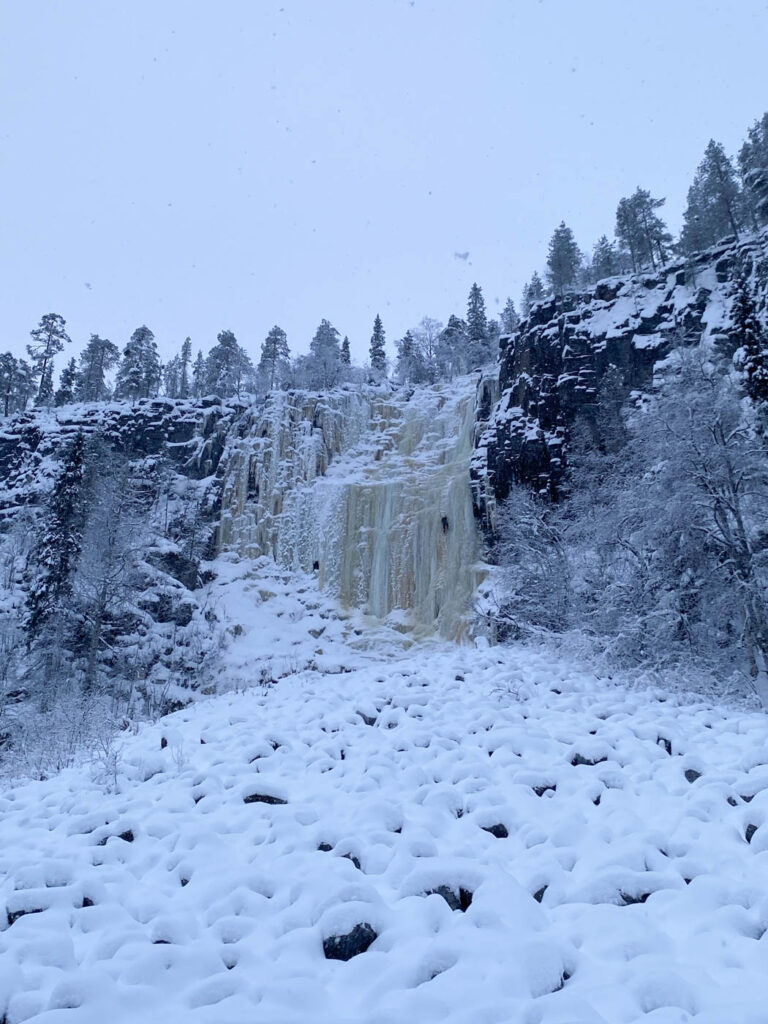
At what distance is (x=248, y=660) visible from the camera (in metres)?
25.9

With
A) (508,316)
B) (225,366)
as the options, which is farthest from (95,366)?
(508,316)

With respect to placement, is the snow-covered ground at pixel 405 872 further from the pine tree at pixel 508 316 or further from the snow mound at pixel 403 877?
the pine tree at pixel 508 316

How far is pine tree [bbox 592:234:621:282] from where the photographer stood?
44375 mm

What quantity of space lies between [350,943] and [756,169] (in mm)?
41335

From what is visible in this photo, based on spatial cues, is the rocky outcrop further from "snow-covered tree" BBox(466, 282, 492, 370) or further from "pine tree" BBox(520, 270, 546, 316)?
"pine tree" BBox(520, 270, 546, 316)

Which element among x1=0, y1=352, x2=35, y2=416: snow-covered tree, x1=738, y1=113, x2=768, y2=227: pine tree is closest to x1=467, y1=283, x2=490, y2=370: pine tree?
x1=738, y1=113, x2=768, y2=227: pine tree

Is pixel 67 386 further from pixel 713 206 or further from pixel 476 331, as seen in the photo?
pixel 713 206

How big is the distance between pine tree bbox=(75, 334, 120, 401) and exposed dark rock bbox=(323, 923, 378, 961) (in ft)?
183

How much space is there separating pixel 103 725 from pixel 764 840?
998cm

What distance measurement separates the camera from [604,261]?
146ft

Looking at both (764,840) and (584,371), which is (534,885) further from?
(584,371)

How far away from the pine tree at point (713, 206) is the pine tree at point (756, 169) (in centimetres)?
116

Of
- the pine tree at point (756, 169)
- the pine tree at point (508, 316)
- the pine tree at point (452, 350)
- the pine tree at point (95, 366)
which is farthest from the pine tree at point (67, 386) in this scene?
the pine tree at point (756, 169)

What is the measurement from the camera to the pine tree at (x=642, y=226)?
130 feet
